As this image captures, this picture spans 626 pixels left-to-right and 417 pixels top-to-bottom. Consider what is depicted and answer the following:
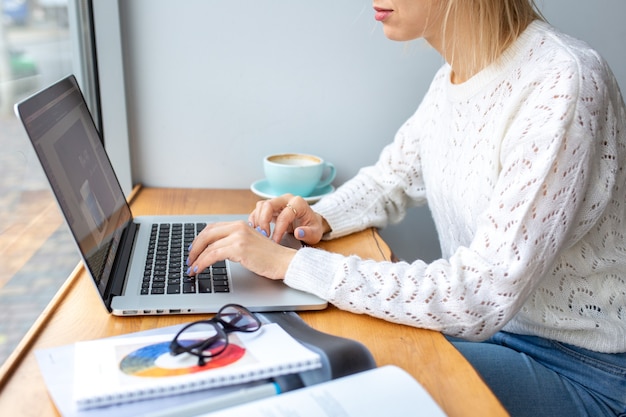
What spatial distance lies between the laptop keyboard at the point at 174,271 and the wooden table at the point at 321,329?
0.06 m

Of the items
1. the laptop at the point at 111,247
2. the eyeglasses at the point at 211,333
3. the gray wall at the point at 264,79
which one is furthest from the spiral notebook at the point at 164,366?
the gray wall at the point at 264,79

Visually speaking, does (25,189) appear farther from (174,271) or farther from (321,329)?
(321,329)

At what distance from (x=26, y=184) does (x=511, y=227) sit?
77 centimetres

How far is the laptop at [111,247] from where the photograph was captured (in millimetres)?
761

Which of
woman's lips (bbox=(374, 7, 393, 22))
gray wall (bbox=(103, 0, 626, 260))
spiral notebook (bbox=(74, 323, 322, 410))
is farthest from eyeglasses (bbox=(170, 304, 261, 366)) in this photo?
gray wall (bbox=(103, 0, 626, 260))

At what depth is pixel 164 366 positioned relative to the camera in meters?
0.62

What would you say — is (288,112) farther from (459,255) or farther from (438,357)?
(438,357)

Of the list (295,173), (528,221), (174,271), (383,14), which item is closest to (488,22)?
(383,14)

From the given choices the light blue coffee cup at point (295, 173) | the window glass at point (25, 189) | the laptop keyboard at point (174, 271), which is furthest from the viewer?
the light blue coffee cup at point (295, 173)

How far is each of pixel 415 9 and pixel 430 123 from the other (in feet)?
0.83

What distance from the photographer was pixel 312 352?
654 mm

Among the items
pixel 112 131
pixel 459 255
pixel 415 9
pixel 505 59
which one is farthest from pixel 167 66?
A: pixel 459 255

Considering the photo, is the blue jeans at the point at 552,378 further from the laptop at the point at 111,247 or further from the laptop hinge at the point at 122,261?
the laptop hinge at the point at 122,261

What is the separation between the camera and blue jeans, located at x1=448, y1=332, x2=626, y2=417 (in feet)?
2.85
